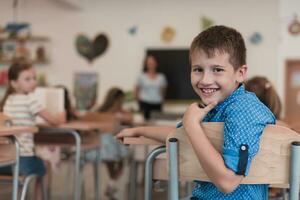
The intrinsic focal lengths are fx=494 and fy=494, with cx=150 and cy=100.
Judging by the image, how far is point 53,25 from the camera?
8.02m

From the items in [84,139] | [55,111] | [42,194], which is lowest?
[42,194]

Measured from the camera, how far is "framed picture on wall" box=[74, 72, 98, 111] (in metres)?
7.80

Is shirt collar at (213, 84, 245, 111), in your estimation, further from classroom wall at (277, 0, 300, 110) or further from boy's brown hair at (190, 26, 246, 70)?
classroom wall at (277, 0, 300, 110)

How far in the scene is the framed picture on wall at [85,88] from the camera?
780cm

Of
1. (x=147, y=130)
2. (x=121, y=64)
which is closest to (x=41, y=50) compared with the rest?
(x=121, y=64)

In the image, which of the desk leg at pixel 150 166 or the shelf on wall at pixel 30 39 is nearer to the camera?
the desk leg at pixel 150 166

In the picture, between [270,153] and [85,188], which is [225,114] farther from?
[85,188]

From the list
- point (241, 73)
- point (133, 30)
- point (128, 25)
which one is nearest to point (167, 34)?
point (133, 30)

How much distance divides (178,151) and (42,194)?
78.2 inches

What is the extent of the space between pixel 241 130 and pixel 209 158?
Answer: 0.35 ft

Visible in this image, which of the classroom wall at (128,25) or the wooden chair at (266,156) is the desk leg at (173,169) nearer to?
the wooden chair at (266,156)

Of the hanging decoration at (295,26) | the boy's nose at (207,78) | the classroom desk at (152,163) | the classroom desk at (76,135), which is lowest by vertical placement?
the classroom desk at (76,135)

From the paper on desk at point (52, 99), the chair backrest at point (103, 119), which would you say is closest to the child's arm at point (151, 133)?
the paper on desk at point (52, 99)

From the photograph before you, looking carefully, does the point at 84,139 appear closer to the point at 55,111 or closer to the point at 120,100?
the point at 55,111
